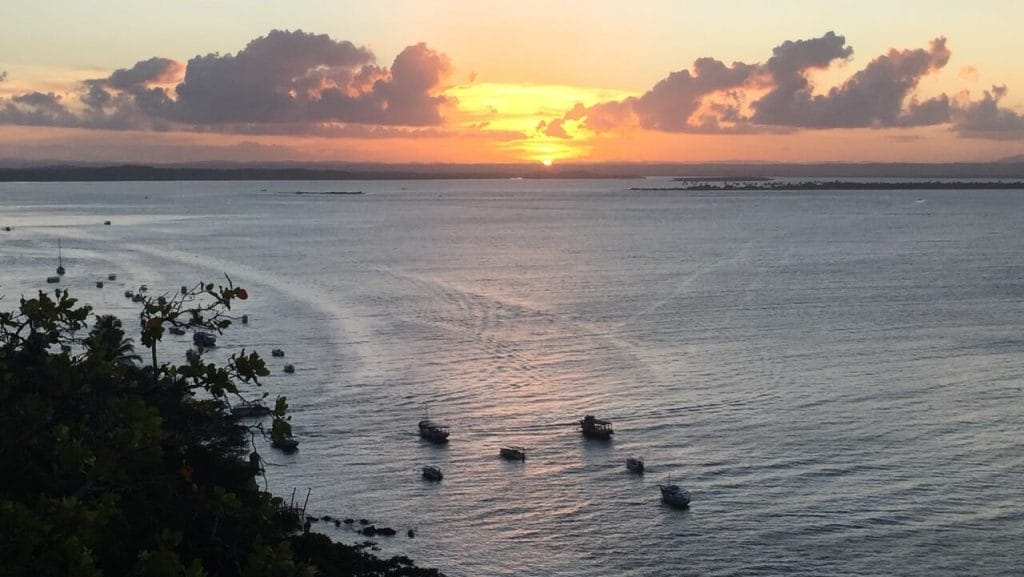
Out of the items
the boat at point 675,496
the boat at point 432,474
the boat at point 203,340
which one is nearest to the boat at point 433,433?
the boat at point 432,474

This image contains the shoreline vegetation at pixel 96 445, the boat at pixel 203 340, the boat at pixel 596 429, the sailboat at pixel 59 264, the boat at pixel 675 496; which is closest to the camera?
the shoreline vegetation at pixel 96 445

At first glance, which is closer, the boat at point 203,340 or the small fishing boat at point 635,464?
the small fishing boat at point 635,464

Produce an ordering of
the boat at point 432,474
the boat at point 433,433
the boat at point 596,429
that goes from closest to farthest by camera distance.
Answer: the boat at point 432,474 → the boat at point 433,433 → the boat at point 596,429

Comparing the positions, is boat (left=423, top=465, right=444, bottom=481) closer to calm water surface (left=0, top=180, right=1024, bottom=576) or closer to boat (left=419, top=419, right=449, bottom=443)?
calm water surface (left=0, top=180, right=1024, bottom=576)

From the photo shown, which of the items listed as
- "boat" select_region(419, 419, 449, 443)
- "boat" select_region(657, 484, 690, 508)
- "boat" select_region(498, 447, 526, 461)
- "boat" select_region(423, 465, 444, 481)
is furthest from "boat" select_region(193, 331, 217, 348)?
"boat" select_region(657, 484, 690, 508)

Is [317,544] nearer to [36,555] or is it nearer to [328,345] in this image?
[36,555]

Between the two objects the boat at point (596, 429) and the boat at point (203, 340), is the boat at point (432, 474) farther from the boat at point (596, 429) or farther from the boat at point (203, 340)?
the boat at point (203, 340)

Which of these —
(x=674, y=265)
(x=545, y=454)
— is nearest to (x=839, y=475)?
(x=545, y=454)
